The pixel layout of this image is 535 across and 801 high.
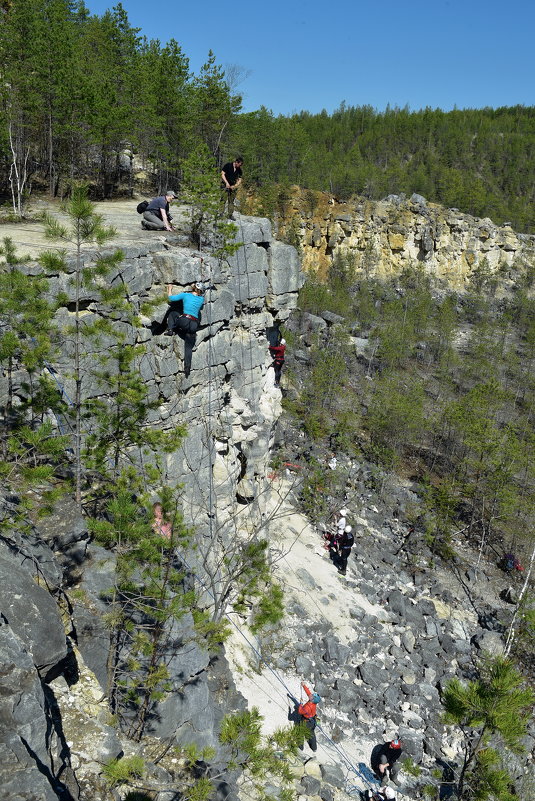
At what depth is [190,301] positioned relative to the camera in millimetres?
10352

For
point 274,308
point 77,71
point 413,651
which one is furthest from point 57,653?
point 77,71

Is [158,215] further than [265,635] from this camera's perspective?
No

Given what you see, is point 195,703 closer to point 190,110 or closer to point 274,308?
point 274,308

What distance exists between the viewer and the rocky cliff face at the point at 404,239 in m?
50.4

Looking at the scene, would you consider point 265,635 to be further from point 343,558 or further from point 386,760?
point 343,558

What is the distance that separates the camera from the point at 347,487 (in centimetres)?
2389

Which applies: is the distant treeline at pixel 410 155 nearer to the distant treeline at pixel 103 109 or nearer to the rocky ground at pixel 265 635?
the distant treeline at pixel 103 109

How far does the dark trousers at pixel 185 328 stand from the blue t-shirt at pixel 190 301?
161 mm

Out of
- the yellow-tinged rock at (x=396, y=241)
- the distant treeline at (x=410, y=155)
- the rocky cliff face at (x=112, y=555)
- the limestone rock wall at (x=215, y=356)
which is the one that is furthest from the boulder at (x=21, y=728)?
the yellow-tinged rock at (x=396, y=241)

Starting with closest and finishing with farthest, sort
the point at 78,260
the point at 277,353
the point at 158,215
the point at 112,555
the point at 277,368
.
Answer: the point at 78,260 → the point at 112,555 → the point at 158,215 → the point at 277,353 → the point at 277,368

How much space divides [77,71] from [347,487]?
19.0 m

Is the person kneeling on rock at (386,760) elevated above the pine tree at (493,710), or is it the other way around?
the pine tree at (493,710)

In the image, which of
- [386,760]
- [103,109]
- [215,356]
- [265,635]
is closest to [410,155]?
[103,109]

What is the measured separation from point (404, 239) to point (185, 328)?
49.6m
